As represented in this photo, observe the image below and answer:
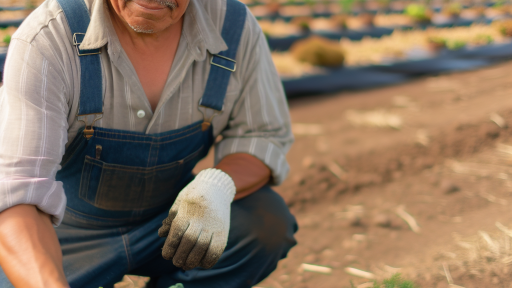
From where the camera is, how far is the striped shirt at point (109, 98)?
1170 mm

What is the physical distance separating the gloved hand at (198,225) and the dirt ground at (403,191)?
2.36ft

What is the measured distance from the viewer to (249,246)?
1.53 m

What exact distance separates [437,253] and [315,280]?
1.83ft

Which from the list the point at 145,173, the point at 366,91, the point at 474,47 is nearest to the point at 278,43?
the point at 366,91

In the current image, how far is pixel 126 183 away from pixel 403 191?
5.86ft

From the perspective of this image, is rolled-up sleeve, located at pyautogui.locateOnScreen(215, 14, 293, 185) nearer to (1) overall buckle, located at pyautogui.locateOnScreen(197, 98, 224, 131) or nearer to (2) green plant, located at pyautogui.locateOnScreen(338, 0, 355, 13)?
(1) overall buckle, located at pyautogui.locateOnScreen(197, 98, 224, 131)

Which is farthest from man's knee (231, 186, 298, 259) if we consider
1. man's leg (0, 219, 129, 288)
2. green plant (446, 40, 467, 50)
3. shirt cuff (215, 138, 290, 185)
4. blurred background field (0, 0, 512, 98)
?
green plant (446, 40, 467, 50)

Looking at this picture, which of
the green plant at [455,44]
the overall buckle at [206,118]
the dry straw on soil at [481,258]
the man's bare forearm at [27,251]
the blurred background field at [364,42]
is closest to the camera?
the man's bare forearm at [27,251]

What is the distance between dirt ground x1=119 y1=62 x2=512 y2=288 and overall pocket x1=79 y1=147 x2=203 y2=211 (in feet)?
2.38

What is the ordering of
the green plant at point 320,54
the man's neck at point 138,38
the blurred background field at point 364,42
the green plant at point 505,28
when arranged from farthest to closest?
the green plant at point 505,28 < the green plant at point 320,54 < the blurred background field at point 364,42 < the man's neck at point 138,38

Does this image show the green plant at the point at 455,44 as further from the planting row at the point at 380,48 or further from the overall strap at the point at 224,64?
the overall strap at the point at 224,64

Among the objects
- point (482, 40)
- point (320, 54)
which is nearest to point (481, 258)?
point (320, 54)

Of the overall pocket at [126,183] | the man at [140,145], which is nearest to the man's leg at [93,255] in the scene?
the man at [140,145]

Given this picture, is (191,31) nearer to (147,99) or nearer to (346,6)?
(147,99)
